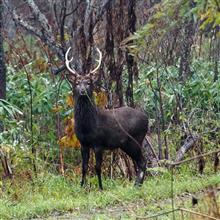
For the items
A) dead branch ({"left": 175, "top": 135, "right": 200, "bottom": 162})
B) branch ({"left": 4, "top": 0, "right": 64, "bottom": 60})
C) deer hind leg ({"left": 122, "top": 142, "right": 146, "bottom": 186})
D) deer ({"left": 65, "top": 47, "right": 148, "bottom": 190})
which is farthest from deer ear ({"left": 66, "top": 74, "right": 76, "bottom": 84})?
dead branch ({"left": 175, "top": 135, "right": 200, "bottom": 162})

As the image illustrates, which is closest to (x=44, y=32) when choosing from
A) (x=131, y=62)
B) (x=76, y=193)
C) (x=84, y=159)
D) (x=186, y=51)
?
(x=131, y=62)

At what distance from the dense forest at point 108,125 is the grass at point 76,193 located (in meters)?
0.02

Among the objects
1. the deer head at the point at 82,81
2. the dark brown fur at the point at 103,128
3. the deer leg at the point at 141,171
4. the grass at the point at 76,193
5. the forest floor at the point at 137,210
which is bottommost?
the forest floor at the point at 137,210

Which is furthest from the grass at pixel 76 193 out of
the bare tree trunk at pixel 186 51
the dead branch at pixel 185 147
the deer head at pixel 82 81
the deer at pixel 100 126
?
the bare tree trunk at pixel 186 51

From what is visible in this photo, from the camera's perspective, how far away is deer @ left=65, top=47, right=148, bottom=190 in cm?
1284

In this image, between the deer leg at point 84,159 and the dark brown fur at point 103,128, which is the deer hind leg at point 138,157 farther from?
the deer leg at point 84,159

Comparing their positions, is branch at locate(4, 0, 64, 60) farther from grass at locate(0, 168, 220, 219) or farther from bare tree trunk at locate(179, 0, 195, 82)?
bare tree trunk at locate(179, 0, 195, 82)

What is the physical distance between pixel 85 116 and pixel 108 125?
424mm

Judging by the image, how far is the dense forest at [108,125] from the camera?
11.9m

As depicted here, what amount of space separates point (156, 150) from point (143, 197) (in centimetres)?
372

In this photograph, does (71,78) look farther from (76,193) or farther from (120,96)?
(76,193)

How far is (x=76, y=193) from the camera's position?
12438 millimetres

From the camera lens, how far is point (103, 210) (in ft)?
34.3

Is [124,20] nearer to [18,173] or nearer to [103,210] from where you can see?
[18,173]
